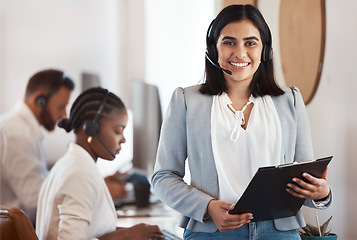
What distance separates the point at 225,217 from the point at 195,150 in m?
0.18

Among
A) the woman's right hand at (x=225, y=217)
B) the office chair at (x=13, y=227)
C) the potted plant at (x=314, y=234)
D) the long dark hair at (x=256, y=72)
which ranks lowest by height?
the potted plant at (x=314, y=234)

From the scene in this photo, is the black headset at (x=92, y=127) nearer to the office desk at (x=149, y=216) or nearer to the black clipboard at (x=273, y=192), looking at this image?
the office desk at (x=149, y=216)

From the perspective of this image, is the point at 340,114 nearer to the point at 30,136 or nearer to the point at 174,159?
the point at 174,159

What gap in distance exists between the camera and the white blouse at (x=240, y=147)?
1.12 m

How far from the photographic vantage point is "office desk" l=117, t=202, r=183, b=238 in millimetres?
2033

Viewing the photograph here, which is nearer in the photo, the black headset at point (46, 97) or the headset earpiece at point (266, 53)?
the headset earpiece at point (266, 53)

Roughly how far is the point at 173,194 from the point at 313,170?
0.31 metres

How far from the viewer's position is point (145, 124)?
2193 millimetres

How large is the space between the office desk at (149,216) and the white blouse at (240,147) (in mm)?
864

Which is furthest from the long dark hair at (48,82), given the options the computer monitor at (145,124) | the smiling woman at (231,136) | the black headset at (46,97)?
the smiling woman at (231,136)

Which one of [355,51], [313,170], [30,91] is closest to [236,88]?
[313,170]

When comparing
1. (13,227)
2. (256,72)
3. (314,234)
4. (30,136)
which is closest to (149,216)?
(30,136)

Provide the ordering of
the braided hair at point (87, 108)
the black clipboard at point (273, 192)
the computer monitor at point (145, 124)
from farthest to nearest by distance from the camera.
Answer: the computer monitor at point (145, 124) < the braided hair at point (87, 108) < the black clipboard at point (273, 192)

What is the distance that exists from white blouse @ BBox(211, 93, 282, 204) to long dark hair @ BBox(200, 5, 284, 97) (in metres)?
0.06
